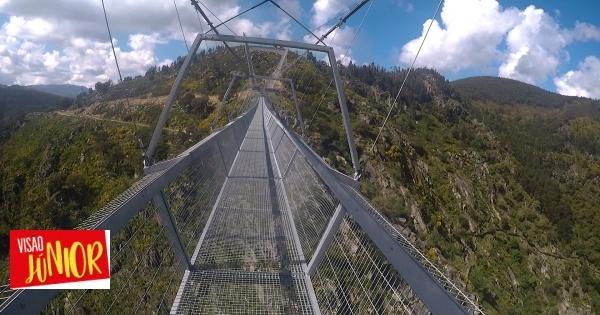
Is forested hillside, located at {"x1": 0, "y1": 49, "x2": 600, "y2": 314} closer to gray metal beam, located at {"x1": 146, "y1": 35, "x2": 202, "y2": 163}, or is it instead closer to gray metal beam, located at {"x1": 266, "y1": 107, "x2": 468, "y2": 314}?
gray metal beam, located at {"x1": 146, "y1": 35, "x2": 202, "y2": 163}

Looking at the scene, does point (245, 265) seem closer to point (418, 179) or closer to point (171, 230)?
point (171, 230)

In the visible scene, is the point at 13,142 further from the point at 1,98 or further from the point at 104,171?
the point at 1,98

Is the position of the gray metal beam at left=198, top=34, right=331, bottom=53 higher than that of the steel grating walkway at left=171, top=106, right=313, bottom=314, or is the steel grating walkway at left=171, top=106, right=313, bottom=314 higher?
the gray metal beam at left=198, top=34, right=331, bottom=53

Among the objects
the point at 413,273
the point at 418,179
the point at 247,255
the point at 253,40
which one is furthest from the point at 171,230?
the point at 418,179

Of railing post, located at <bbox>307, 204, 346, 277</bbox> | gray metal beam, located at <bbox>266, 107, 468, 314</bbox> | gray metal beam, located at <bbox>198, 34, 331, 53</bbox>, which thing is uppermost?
gray metal beam, located at <bbox>198, 34, 331, 53</bbox>

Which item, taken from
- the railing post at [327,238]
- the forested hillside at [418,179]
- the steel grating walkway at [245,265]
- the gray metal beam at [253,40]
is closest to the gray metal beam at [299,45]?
the gray metal beam at [253,40]

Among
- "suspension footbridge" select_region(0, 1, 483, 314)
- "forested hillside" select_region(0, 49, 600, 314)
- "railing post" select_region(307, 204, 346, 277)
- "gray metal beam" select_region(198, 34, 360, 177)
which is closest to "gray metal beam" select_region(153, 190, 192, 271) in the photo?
"suspension footbridge" select_region(0, 1, 483, 314)
